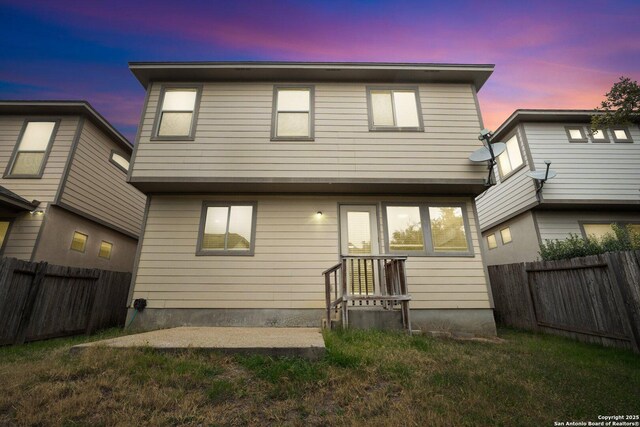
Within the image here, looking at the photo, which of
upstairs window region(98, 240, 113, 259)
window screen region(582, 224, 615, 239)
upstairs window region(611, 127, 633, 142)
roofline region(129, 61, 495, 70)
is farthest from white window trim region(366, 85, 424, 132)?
upstairs window region(98, 240, 113, 259)

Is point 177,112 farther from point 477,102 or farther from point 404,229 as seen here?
point 477,102

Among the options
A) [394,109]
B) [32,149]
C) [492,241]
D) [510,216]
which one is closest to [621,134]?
[510,216]

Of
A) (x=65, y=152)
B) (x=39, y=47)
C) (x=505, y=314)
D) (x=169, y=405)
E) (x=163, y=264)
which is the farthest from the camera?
(x=39, y=47)

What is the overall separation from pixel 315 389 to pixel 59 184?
34.8 ft

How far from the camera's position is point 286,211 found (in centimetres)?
723

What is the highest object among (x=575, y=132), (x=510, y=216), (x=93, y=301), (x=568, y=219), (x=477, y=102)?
(x=575, y=132)

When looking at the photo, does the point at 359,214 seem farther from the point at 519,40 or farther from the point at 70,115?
the point at 519,40

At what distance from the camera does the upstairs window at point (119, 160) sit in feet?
35.2

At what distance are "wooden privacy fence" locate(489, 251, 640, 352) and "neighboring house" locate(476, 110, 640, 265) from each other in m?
2.85

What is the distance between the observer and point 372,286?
6500 mm

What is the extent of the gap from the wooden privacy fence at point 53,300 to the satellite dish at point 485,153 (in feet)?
35.3

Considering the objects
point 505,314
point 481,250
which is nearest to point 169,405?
point 481,250

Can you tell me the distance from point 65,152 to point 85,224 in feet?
8.39

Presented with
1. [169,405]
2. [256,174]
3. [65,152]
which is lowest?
[169,405]
